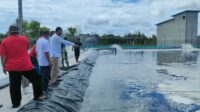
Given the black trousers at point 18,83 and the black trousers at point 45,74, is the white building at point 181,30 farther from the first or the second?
the black trousers at point 18,83

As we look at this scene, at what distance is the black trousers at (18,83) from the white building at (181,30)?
2260 inches

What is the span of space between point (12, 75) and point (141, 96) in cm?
374

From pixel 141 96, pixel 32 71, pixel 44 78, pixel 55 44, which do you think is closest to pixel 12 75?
pixel 32 71

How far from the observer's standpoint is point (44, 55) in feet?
29.7

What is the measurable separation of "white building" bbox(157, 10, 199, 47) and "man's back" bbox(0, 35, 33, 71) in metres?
57.8

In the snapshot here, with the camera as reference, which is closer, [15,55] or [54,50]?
[15,55]

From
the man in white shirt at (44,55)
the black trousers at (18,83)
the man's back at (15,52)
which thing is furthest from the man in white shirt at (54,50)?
the man's back at (15,52)

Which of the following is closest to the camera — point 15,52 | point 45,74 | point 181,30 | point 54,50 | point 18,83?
point 15,52

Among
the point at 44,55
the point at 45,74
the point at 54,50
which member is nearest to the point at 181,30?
the point at 54,50

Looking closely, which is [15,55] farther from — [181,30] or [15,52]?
[181,30]

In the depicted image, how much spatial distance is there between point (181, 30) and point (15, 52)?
59941 millimetres

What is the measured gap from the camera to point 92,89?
1124 cm

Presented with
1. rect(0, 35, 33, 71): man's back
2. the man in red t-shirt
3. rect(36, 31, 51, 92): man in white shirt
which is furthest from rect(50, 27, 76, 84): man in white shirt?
rect(0, 35, 33, 71): man's back

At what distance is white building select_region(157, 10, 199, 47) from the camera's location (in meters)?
63.2
